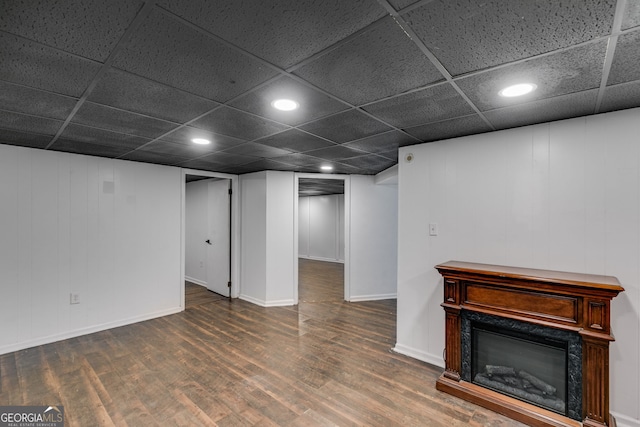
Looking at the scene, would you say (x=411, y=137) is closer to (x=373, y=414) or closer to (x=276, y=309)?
(x=373, y=414)

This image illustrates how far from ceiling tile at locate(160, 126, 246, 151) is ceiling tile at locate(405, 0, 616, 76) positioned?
211cm

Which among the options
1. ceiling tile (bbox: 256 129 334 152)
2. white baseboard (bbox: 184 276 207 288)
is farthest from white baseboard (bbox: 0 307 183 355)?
ceiling tile (bbox: 256 129 334 152)

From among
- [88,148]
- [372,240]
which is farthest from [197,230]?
[372,240]

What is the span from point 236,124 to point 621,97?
8.91ft

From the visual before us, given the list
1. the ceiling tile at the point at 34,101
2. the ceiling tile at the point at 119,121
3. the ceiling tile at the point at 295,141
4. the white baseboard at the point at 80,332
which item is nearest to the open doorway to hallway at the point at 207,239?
the white baseboard at the point at 80,332

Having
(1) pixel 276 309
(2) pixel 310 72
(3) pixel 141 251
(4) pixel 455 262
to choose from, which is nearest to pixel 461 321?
(4) pixel 455 262

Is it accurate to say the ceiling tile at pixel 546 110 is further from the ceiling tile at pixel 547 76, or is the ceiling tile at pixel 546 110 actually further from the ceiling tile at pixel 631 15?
the ceiling tile at pixel 631 15

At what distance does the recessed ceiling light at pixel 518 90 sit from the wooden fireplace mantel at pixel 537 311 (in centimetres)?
125

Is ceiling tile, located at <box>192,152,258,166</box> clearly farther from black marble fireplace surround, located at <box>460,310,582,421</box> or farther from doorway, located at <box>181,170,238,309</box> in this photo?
black marble fireplace surround, located at <box>460,310,582,421</box>

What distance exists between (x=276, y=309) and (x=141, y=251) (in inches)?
83.2

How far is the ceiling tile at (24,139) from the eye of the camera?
2760 mm

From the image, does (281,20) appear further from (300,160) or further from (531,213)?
(300,160)

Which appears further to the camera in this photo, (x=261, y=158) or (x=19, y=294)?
(x=261, y=158)

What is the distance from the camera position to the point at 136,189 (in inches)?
163
